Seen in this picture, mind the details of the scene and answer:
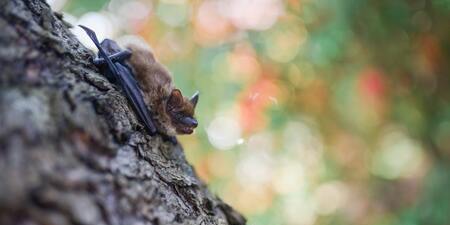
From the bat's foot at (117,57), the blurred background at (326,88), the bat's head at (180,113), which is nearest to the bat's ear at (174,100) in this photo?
the bat's head at (180,113)

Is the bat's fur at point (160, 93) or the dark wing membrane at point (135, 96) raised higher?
the bat's fur at point (160, 93)

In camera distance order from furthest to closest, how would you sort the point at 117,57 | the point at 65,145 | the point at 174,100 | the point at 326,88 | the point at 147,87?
the point at 326,88 → the point at 174,100 → the point at 147,87 → the point at 117,57 → the point at 65,145

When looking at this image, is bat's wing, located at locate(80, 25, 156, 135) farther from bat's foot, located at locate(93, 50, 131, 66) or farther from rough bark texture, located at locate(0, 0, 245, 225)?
rough bark texture, located at locate(0, 0, 245, 225)

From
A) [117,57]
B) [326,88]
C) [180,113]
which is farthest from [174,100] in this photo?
[326,88]

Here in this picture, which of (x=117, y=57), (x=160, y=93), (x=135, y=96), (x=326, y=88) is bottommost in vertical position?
(x=135, y=96)

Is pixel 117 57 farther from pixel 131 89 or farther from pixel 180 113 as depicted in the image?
pixel 180 113

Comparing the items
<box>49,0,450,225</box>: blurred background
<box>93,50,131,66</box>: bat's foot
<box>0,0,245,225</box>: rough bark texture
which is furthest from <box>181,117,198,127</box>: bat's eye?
<box>49,0,450,225</box>: blurred background

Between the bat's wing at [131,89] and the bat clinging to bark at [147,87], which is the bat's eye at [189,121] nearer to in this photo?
the bat clinging to bark at [147,87]
